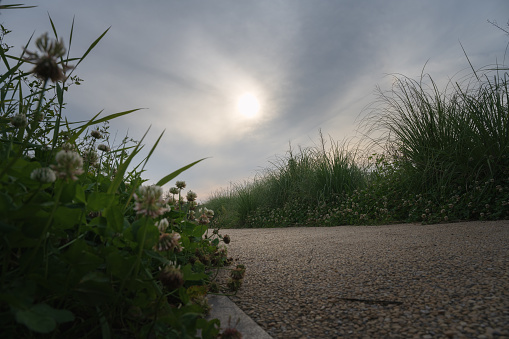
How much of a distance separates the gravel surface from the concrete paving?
0.04 m

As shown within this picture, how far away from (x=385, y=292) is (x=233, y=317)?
636mm

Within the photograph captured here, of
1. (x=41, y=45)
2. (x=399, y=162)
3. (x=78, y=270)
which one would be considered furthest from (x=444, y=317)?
(x=399, y=162)

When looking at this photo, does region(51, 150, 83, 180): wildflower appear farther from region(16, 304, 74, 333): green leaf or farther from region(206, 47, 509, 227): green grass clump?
region(206, 47, 509, 227): green grass clump

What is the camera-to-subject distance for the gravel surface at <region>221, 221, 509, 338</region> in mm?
1032

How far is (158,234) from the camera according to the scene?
0.96 metres

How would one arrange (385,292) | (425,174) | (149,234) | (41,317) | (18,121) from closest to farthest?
(41,317) < (149,234) < (18,121) < (385,292) < (425,174)

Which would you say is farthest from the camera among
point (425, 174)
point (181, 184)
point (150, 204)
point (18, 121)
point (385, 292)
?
point (425, 174)

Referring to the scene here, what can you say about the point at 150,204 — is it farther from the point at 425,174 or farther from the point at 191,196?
the point at 425,174

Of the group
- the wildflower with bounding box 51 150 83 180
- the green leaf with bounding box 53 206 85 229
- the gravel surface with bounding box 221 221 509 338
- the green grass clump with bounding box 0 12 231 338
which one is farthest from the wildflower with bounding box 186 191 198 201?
the wildflower with bounding box 51 150 83 180

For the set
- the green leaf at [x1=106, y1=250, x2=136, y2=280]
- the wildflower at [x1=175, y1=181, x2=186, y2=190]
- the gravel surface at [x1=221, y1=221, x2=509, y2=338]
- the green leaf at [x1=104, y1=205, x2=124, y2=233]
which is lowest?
the gravel surface at [x1=221, y1=221, x2=509, y2=338]

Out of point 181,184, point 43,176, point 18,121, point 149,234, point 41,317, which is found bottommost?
point 41,317

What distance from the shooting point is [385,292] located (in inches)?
52.4

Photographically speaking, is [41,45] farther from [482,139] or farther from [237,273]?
[482,139]

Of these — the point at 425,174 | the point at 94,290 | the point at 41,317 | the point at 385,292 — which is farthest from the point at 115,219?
the point at 425,174
